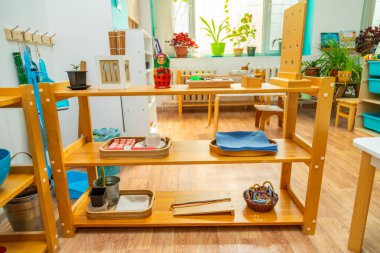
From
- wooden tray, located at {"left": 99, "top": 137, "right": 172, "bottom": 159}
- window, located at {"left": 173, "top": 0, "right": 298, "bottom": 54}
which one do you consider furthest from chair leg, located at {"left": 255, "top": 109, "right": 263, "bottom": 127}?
wooden tray, located at {"left": 99, "top": 137, "right": 172, "bottom": 159}

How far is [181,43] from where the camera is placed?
4.23m

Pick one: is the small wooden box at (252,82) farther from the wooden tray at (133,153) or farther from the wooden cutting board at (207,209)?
the wooden cutting board at (207,209)

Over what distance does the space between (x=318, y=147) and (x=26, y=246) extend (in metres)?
1.47

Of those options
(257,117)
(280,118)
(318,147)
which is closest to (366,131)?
(280,118)

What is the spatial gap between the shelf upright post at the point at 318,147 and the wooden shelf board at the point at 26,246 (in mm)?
1304

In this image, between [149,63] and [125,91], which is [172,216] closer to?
[125,91]

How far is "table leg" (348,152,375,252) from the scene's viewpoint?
3.55ft

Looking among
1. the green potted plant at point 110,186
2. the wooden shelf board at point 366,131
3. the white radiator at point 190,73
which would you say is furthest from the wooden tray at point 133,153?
the white radiator at point 190,73

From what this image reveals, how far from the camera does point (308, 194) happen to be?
Result: 4.21ft

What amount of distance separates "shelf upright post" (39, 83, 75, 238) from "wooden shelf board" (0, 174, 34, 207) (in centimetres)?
14

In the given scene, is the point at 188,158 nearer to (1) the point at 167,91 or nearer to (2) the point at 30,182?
(1) the point at 167,91

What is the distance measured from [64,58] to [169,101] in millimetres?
2537

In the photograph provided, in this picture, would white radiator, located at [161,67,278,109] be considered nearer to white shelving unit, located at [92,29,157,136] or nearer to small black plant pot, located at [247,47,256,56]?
small black plant pot, located at [247,47,256,56]

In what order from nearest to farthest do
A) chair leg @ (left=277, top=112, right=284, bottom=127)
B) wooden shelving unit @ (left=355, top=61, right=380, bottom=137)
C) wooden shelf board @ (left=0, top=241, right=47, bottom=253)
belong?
wooden shelf board @ (left=0, top=241, right=47, bottom=253)
wooden shelving unit @ (left=355, top=61, right=380, bottom=137)
chair leg @ (left=277, top=112, right=284, bottom=127)
